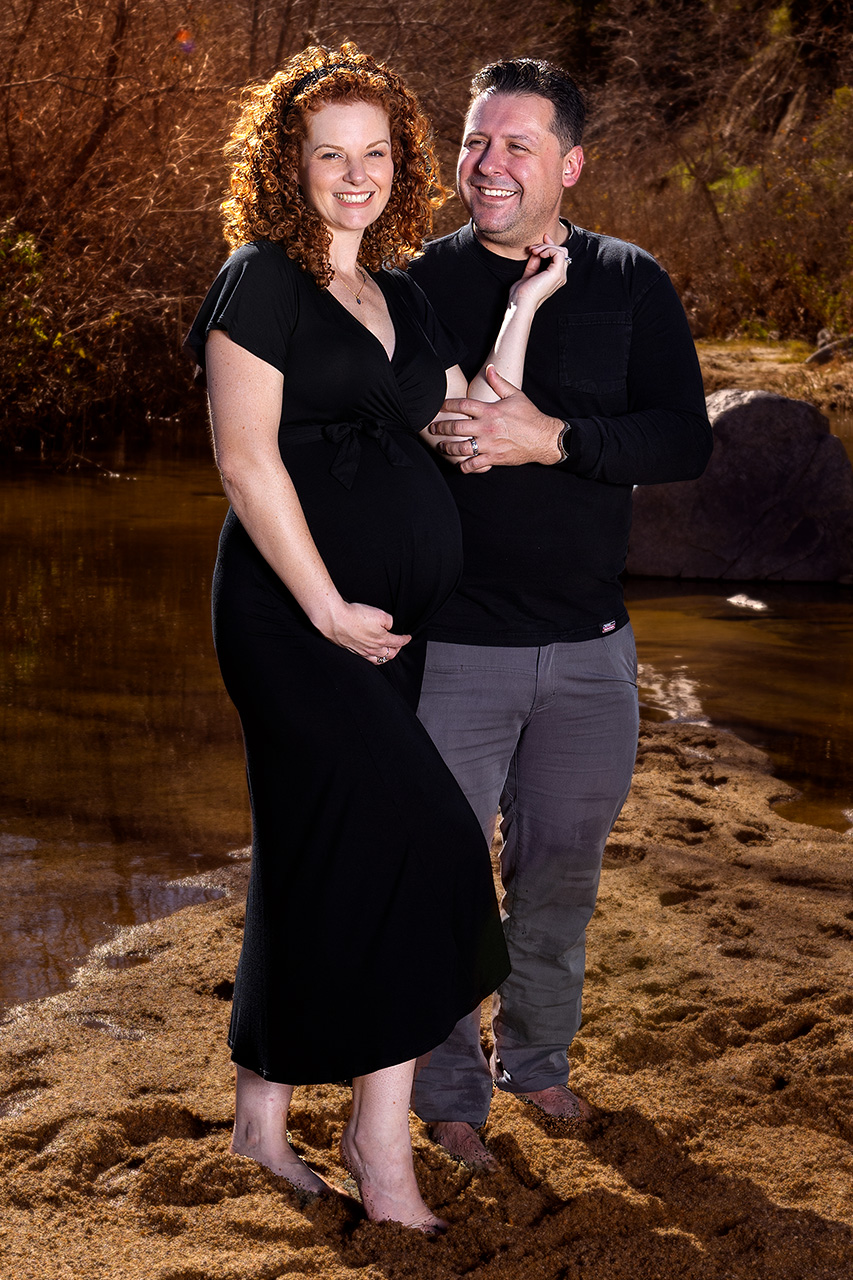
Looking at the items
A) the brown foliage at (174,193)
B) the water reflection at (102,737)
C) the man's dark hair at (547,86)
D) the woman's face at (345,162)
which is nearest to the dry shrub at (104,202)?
the brown foliage at (174,193)

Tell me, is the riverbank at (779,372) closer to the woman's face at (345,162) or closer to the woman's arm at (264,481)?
the woman's face at (345,162)

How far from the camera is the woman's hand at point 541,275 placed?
2945 millimetres

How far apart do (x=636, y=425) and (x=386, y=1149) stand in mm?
1583

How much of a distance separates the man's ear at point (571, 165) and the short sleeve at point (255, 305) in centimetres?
90

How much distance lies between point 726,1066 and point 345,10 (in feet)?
51.9

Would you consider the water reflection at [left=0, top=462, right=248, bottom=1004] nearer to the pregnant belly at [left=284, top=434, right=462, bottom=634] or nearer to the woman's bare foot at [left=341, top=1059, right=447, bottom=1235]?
the woman's bare foot at [left=341, top=1059, right=447, bottom=1235]

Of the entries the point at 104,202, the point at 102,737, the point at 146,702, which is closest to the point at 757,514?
the point at 146,702

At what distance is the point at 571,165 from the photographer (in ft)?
10.2

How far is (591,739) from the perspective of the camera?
3.10 m

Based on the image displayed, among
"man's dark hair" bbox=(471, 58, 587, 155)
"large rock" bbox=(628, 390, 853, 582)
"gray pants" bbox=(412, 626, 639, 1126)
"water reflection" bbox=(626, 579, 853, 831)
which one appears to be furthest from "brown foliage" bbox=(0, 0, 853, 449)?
"gray pants" bbox=(412, 626, 639, 1126)

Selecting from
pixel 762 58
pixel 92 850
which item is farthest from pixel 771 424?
pixel 762 58

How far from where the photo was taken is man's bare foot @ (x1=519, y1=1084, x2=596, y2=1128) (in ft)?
10.4

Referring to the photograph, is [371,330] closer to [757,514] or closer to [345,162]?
[345,162]

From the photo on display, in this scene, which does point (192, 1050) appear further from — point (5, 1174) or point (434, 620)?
point (434, 620)
